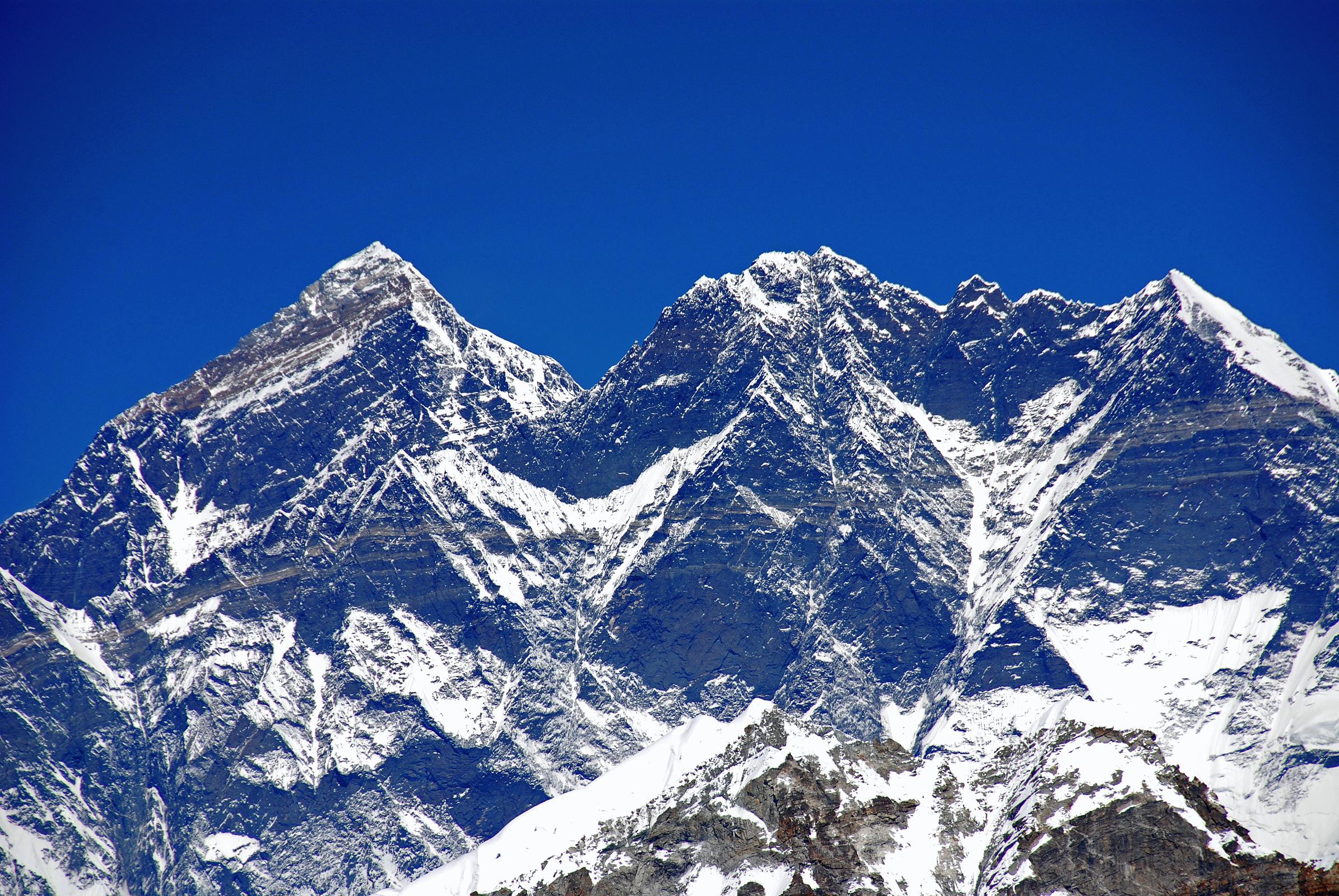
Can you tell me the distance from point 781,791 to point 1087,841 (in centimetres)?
3596

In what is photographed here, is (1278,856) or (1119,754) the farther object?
(1119,754)

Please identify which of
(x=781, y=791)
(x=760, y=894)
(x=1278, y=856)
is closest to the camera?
(x=1278, y=856)

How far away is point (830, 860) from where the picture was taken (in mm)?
188500

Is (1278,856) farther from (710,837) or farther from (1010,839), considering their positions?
(710,837)

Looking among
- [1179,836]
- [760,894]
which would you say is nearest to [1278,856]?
[1179,836]

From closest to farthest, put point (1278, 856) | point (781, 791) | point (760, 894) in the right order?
1. point (1278, 856)
2. point (760, 894)
3. point (781, 791)

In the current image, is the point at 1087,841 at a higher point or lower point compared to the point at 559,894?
lower

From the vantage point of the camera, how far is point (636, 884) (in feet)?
644

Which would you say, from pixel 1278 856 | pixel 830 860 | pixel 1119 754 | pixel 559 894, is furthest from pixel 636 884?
pixel 1278 856

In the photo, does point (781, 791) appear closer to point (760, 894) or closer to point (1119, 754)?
point (760, 894)

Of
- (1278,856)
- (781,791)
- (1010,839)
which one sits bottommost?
(1278,856)

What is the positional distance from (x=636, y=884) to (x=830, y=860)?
918 inches

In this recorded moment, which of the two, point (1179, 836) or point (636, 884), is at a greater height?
point (636, 884)

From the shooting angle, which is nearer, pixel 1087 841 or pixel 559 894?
pixel 1087 841
